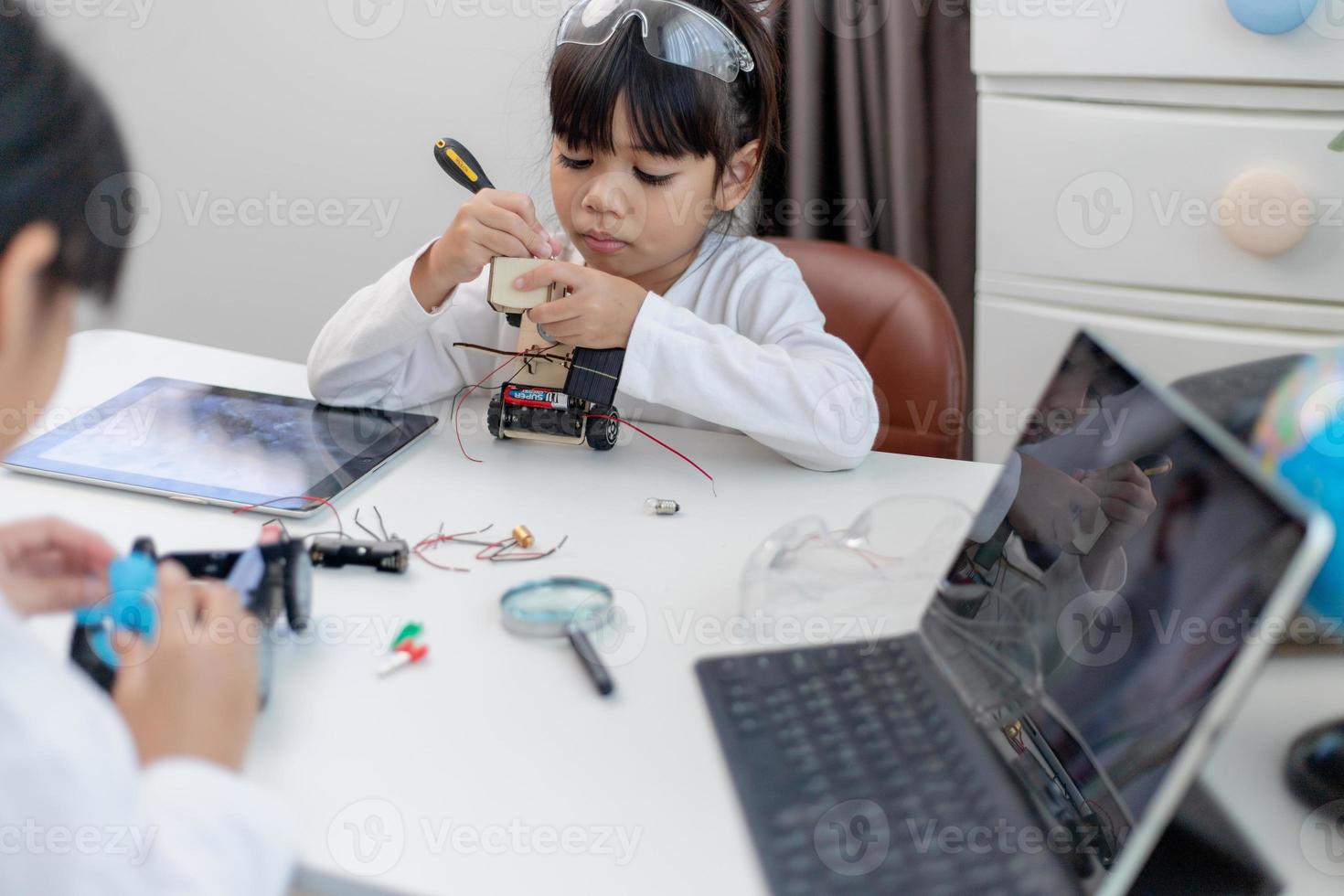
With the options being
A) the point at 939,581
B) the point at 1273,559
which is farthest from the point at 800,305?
Result: the point at 1273,559

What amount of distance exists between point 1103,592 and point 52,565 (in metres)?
0.69

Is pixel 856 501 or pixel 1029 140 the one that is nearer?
pixel 856 501

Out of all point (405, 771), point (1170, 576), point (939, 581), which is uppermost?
point (1170, 576)

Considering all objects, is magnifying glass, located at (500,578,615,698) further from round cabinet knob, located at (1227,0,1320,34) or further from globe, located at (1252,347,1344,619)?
round cabinet knob, located at (1227,0,1320,34)

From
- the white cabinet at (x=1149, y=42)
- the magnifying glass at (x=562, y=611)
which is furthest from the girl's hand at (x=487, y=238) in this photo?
the white cabinet at (x=1149, y=42)

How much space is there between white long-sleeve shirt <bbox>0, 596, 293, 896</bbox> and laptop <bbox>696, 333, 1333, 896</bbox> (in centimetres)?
28

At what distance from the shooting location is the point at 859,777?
0.66 meters

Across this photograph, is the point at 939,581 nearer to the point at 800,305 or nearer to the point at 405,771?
the point at 405,771

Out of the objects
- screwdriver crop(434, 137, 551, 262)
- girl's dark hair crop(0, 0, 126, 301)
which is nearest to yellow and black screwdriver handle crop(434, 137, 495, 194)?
screwdriver crop(434, 137, 551, 262)

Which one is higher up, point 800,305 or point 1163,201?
point 1163,201

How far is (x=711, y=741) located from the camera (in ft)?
2.33

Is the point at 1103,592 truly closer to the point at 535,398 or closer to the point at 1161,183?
the point at 535,398

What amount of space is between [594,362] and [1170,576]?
24.5 inches

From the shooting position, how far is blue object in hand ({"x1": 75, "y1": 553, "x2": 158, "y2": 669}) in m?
0.68
